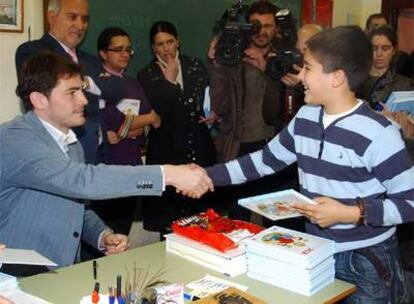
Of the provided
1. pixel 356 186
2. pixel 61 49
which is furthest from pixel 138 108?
pixel 356 186

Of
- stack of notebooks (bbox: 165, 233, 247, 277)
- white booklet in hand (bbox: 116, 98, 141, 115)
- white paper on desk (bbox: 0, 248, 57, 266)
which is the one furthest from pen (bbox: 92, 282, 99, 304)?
white booklet in hand (bbox: 116, 98, 141, 115)

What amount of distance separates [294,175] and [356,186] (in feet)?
4.44

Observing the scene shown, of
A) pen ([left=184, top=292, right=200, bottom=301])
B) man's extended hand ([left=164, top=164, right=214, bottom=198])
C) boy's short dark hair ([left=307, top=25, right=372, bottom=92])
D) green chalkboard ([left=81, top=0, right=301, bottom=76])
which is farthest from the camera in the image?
green chalkboard ([left=81, top=0, right=301, bottom=76])

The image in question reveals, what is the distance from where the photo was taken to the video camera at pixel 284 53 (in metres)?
2.87

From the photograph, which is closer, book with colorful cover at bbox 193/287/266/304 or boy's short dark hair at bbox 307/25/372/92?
book with colorful cover at bbox 193/287/266/304

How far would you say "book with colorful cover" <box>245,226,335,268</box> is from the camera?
5.25 ft

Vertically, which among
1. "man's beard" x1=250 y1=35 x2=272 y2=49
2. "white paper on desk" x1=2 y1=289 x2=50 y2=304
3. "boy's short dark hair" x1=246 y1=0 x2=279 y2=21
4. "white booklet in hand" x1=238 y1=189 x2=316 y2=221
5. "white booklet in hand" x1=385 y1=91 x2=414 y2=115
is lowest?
"white paper on desk" x1=2 y1=289 x2=50 y2=304

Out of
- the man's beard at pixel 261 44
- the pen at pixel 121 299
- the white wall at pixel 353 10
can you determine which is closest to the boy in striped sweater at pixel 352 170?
the pen at pixel 121 299

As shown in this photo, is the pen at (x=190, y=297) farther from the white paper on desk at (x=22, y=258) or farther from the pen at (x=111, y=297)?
the white paper on desk at (x=22, y=258)

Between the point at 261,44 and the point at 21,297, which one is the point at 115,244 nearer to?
the point at 21,297

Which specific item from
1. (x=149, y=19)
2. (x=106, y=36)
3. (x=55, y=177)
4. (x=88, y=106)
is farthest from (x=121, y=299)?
(x=149, y=19)

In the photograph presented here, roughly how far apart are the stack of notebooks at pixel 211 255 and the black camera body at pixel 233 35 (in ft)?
4.83

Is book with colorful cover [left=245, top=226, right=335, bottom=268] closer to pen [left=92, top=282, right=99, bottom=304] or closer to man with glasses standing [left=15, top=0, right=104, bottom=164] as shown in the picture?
pen [left=92, top=282, right=99, bottom=304]

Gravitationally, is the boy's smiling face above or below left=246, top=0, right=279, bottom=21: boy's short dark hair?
below
